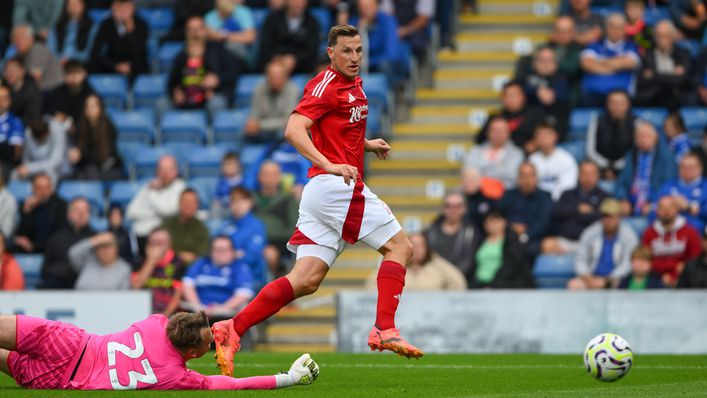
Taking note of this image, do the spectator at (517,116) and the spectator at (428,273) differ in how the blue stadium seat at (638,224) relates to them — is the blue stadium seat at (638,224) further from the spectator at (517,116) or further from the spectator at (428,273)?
the spectator at (428,273)

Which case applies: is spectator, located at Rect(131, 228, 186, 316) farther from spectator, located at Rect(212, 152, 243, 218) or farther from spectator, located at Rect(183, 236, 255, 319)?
spectator, located at Rect(212, 152, 243, 218)

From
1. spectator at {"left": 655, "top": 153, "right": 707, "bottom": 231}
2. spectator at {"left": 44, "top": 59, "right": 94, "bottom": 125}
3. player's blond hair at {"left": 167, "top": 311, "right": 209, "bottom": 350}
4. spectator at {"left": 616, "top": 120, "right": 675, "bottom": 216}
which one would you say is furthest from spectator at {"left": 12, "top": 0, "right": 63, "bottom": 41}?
player's blond hair at {"left": 167, "top": 311, "right": 209, "bottom": 350}

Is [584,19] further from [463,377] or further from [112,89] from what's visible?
[463,377]

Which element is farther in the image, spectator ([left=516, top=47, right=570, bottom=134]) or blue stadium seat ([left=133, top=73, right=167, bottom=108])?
blue stadium seat ([left=133, top=73, right=167, bottom=108])

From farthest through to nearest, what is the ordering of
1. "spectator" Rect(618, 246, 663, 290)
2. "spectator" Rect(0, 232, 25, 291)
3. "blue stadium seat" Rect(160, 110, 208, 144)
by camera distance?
"blue stadium seat" Rect(160, 110, 208, 144) < "spectator" Rect(0, 232, 25, 291) < "spectator" Rect(618, 246, 663, 290)

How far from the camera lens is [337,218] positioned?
9.22 meters

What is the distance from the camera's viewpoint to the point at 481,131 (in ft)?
56.2

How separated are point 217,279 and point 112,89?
544 centimetres

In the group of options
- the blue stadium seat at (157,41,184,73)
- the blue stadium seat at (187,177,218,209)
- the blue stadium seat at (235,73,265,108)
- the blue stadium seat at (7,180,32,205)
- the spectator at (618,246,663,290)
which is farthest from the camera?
the blue stadium seat at (157,41,184,73)

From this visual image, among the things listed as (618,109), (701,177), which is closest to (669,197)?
(701,177)

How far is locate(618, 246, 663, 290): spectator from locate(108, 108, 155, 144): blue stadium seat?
23.2 ft

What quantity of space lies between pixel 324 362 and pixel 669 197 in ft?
16.3

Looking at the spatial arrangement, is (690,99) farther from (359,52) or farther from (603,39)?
(359,52)

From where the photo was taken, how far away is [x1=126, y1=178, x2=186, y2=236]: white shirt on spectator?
16812 mm
